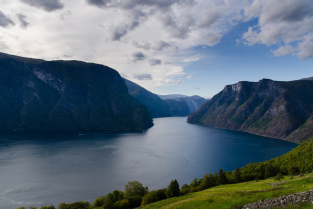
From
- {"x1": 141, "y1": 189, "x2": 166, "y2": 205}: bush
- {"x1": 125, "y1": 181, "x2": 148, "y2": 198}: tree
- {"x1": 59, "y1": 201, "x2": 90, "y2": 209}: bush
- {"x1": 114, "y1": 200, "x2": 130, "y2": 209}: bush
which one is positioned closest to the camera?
{"x1": 141, "y1": 189, "x2": 166, "y2": 205}: bush

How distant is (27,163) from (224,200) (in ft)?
511

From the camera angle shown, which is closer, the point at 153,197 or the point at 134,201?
the point at 153,197

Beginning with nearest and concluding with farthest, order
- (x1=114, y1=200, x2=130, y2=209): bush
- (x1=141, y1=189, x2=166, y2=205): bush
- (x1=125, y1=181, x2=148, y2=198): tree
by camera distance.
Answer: (x1=141, y1=189, x2=166, y2=205): bush < (x1=114, y1=200, x2=130, y2=209): bush < (x1=125, y1=181, x2=148, y2=198): tree

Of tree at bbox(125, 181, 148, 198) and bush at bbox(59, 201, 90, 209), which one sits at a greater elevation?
tree at bbox(125, 181, 148, 198)

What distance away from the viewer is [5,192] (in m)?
102

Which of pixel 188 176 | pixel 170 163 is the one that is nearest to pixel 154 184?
pixel 188 176

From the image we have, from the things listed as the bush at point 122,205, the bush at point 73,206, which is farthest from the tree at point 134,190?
the bush at point 73,206

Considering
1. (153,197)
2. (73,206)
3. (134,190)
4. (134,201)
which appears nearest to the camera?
(153,197)

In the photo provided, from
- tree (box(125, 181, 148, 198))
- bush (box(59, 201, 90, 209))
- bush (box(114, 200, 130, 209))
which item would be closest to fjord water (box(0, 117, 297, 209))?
bush (box(59, 201, 90, 209))

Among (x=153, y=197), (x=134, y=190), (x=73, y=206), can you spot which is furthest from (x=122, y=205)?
(x=73, y=206)

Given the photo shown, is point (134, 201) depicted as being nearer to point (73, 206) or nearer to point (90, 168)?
point (73, 206)

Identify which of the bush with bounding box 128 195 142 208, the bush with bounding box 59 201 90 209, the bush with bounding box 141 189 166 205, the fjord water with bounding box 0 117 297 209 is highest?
the bush with bounding box 141 189 166 205

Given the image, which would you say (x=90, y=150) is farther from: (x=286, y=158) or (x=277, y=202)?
(x=277, y=202)

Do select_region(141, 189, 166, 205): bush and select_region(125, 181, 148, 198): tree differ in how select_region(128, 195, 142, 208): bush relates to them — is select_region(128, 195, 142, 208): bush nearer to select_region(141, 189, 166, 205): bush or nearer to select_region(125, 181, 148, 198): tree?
select_region(141, 189, 166, 205): bush
